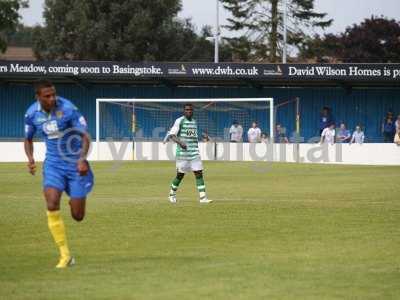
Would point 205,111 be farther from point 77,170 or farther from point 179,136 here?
point 77,170

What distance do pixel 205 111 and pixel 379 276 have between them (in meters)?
34.8

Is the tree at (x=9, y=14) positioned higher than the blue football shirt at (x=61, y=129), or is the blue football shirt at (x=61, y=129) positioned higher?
the tree at (x=9, y=14)

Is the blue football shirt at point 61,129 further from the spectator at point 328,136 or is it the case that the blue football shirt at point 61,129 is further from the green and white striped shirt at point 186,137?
the spectator at point 328,136

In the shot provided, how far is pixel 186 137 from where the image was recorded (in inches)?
813

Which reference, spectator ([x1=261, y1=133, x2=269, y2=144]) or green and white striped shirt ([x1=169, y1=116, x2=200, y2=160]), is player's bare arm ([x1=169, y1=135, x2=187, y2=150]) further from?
spectator ([x1=261, y1=133, x2=269, y2=144])

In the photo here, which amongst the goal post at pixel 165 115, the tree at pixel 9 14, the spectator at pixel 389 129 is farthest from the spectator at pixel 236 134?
the tree at pixel 9 14

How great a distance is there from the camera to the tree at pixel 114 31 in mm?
73938

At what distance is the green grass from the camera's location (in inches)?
385

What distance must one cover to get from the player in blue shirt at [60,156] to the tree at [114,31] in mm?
62153

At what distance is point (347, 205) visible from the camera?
63.6 ft

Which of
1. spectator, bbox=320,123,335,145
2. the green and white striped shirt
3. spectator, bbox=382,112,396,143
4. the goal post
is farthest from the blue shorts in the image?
spectator, bbox=382,112,396,143

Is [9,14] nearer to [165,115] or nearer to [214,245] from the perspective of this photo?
[165,115]

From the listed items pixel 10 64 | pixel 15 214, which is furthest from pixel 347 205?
pixel 10 64

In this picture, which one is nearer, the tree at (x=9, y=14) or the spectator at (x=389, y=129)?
the spectator at (x=389, y=129)
